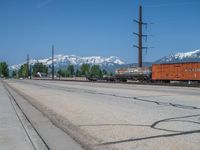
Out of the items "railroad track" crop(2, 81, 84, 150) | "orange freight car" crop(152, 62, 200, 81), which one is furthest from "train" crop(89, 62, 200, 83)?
"railroad track" crop(2, 81, 84, 150)

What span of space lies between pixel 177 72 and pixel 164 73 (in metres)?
3.66

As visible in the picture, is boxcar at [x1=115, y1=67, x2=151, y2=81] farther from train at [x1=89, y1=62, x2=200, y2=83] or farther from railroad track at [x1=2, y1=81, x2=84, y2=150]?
railroad track at [x1=2, y1=81, x2=84, y2=150]

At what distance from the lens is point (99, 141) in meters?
8.41

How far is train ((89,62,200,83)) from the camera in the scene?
5150 cm

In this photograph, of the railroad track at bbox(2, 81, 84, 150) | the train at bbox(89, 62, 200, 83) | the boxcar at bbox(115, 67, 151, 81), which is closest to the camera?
the railroad track at bbox(2, 81, 84, 150)

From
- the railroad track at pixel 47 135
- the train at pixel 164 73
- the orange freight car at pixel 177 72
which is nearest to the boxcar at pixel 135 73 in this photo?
the train at pixel 164 73

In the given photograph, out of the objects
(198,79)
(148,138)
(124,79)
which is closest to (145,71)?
(124,79)

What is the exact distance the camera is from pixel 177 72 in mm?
55062

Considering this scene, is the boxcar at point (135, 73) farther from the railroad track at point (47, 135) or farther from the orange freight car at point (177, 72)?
the railroad track at point (47, 135)

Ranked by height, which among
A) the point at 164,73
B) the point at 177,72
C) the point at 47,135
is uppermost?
the point at 177,72

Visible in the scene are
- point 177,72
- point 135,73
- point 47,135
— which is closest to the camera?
point 47,135

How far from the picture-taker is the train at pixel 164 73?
51500mm

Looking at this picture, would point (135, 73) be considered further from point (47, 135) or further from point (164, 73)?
point (47, 135)

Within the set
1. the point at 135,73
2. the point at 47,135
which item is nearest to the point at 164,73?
the point at 135,73
